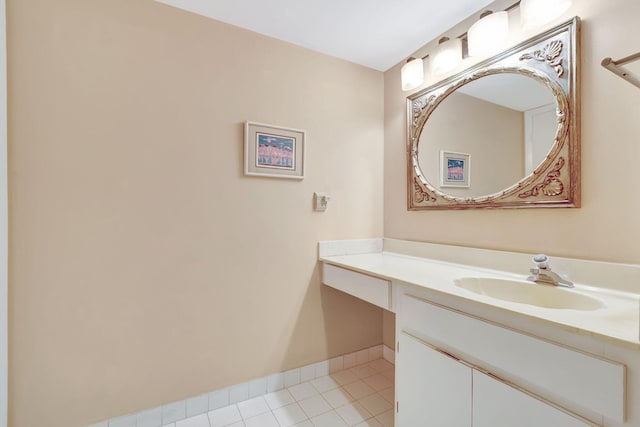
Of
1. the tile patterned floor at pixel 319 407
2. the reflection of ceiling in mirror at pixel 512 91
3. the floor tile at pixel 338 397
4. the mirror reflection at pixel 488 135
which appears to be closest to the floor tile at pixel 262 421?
the tile patterned floor at pixel 319 407

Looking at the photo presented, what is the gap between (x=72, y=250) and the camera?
1.30m

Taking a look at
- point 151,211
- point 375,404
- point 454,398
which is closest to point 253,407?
point 375,404

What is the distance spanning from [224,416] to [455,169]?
1.92 meters

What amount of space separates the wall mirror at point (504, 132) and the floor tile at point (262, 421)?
1.51 metres

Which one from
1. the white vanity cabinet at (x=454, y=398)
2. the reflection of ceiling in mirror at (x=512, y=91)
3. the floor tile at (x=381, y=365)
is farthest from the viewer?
the floor tile at (x=381, y=365)

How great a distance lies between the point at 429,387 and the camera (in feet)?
3.80

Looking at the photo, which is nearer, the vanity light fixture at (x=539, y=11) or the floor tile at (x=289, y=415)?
the vanity light fixture at (x=539, y=11)

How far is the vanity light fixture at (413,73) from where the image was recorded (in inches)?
70.4

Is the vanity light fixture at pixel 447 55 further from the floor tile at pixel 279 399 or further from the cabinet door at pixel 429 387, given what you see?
the floor tile at pixel 279 399

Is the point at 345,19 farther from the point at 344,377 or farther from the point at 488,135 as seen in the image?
Answer: the point at 344,377

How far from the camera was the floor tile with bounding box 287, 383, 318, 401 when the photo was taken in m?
1.70

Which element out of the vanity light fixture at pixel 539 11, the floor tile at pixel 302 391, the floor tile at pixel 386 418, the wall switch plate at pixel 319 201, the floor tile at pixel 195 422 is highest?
the vanity light fixture at pixel 539 11

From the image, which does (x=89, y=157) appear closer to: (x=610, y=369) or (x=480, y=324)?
(x=480, y=324)

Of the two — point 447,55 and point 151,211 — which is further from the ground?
point 447,55
